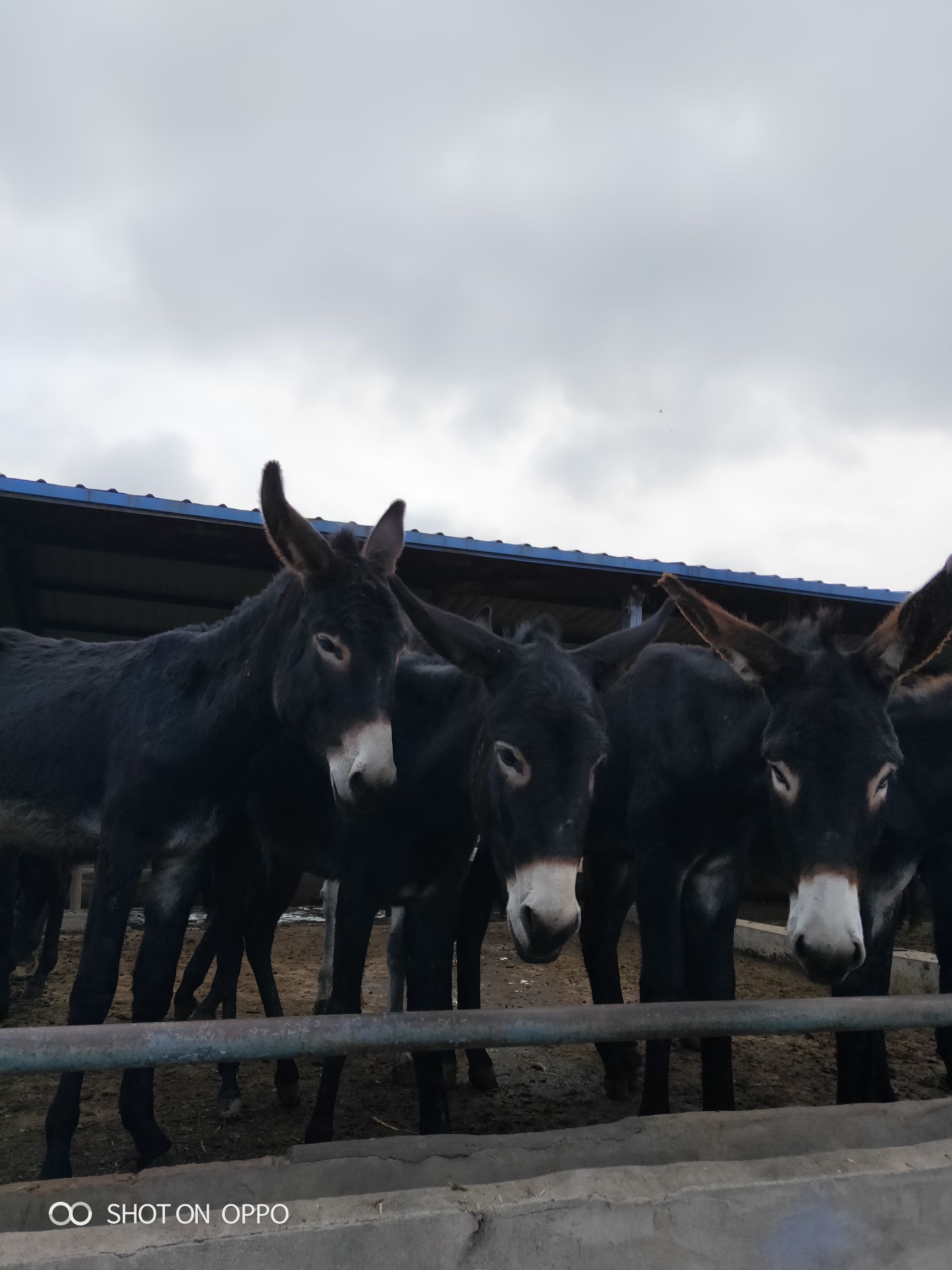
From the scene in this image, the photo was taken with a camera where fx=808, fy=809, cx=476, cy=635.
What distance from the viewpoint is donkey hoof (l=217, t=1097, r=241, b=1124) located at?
155 inches

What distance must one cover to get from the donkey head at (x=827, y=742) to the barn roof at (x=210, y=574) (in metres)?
5.64

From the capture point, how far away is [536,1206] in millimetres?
2109

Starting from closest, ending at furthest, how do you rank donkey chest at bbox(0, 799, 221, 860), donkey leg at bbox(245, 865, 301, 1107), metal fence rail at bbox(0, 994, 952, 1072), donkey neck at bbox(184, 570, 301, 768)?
metal fence rail at bbox(0, 994, 952, 1072)
donkey chest at bbox(0, 799, 221, 860)
donkey neck at bbox(184, 570, 301, 768)
donkey leg at bbox(245, 865, 301, 1107)

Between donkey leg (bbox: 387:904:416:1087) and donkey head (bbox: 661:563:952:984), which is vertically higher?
donkey head (bbox: 661:563:952:984)

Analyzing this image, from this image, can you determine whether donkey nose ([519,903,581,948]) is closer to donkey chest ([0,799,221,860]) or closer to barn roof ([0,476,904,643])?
donkey chest ([0,799,221,860])

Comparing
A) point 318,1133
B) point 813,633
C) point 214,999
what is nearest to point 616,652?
point 813,633

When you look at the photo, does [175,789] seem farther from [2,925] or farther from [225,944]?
[2,925]

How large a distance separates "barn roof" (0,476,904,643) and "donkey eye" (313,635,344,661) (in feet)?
15.6

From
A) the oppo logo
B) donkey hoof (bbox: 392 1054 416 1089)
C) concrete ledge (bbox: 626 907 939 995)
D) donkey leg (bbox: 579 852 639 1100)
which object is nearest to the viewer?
the oppo logo

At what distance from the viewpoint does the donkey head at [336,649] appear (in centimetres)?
311

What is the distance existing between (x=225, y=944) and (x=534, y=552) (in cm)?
578

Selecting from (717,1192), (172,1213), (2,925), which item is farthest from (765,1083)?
(2,925)

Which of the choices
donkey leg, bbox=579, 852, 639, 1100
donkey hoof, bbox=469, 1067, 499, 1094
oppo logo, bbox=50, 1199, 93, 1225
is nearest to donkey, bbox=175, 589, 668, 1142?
donkey hoof, bbox=469, 1067, 499, 1094

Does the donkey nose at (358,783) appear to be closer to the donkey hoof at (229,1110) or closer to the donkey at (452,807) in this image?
the donkey at (452,807)
